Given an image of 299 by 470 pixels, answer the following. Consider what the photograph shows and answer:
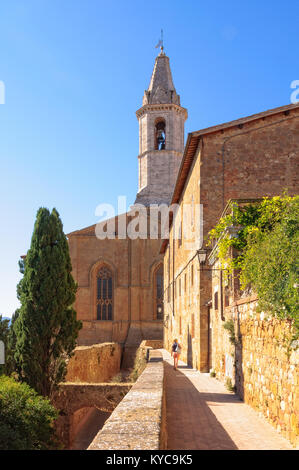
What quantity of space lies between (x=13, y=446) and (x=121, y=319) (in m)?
26.1

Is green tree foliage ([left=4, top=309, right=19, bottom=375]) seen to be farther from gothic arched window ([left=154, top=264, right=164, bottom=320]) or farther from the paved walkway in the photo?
gothic arched window ([left=154, top=264, right=164, bottom=320])

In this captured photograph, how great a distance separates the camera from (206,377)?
14836 mm

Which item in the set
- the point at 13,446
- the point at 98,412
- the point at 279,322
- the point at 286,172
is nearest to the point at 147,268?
the point at 98,412

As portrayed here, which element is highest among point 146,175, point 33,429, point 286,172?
point 146,175

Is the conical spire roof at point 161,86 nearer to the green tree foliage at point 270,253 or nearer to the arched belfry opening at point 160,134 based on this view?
the arched belfry opening at point 160,134

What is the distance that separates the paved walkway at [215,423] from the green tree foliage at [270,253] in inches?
69.9

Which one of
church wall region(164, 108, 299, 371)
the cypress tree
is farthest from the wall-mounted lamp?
the cypress tree

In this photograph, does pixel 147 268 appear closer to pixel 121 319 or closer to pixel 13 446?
pixel 121 319

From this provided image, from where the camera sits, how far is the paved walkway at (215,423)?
6319mm

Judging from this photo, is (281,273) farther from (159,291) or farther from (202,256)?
(159,291)

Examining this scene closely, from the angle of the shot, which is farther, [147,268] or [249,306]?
[147,268]

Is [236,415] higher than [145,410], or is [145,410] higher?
[145,410]
